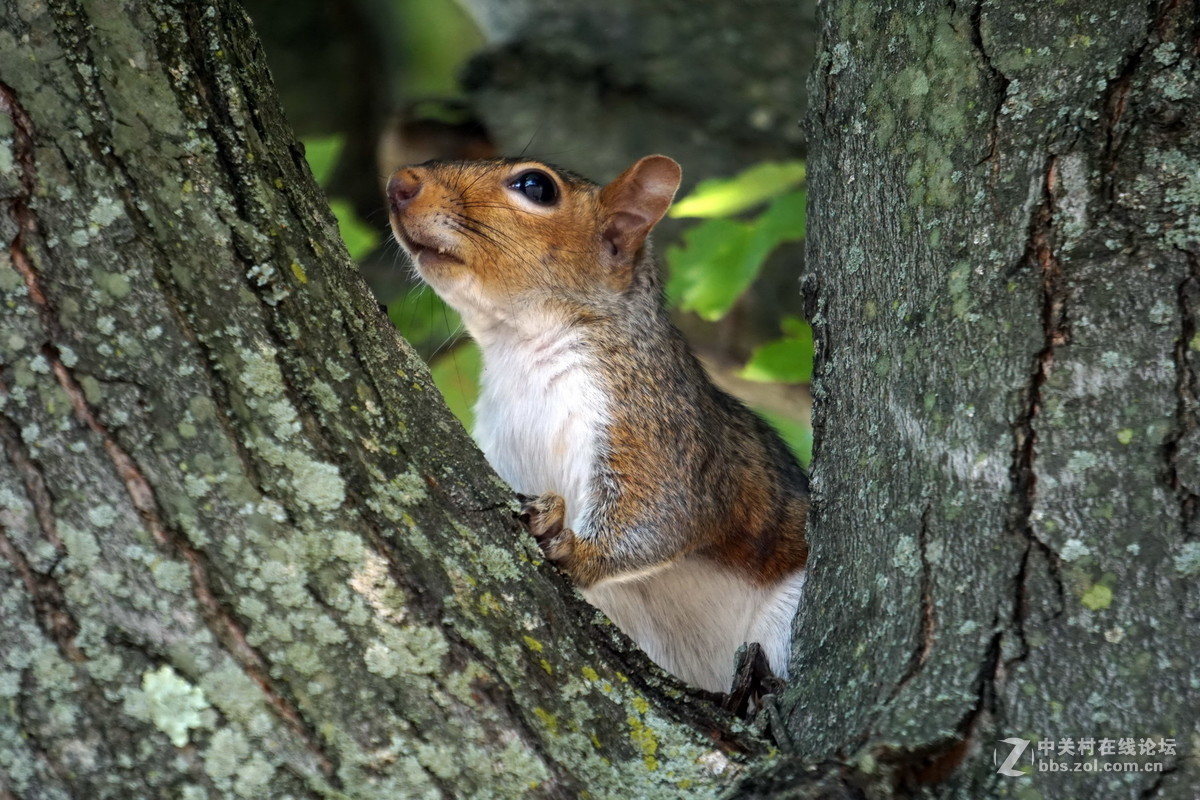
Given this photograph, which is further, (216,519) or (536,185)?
(536,185)

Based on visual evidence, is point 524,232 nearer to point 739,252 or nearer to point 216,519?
point 739,252

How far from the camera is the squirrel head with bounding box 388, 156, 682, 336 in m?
3.48

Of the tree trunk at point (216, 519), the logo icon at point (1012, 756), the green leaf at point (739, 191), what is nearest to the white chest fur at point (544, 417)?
the green leaf at point (739, 191)

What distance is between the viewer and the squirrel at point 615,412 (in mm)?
3367

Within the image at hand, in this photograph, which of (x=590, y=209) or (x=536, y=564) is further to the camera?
(x=590, y=209)

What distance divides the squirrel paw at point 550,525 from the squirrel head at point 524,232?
0.83m

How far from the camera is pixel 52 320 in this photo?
1.74 metres

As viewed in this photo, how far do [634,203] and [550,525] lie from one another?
1.28 meters

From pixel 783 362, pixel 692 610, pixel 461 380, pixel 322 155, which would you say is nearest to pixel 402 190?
pixel 322 155

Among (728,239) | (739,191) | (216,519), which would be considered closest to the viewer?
(216,519)

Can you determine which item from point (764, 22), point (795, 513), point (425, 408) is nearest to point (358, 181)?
point (764, 22)

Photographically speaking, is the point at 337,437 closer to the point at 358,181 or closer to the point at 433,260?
the point at 433,260

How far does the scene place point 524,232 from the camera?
3.61 m

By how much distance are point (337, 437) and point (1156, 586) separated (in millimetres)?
1227
